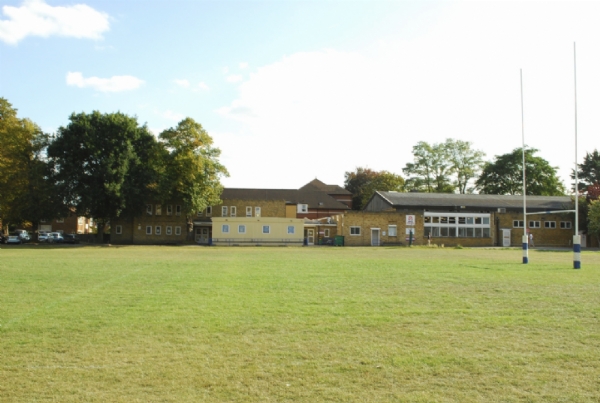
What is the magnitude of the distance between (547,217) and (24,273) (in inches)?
2529

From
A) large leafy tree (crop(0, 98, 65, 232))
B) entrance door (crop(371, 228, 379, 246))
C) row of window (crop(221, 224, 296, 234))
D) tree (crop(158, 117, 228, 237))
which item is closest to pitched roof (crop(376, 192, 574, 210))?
entrance door (crop(371, 228, 379, 246))

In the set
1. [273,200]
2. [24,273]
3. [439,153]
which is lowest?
[24,273]

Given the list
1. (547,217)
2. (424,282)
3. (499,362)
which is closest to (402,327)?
(499,362)

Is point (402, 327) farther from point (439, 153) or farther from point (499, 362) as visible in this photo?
point (439, 153)

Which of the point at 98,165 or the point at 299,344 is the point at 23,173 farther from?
the point at 299,344

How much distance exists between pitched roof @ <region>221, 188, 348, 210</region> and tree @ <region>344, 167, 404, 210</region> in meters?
8.17

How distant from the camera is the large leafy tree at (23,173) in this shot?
58.0m

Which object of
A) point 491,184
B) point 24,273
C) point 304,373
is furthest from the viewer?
point 491,184

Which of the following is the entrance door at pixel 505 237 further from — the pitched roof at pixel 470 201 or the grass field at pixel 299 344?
the grass field at pixel 299 344

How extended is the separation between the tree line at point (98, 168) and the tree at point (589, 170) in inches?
2297

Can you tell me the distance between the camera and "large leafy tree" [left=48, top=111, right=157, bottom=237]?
5762 cm

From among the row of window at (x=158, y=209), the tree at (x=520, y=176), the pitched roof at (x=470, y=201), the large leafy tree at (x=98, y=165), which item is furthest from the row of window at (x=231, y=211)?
the tree at (x=520, y=176)

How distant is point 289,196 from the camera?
3374 inches

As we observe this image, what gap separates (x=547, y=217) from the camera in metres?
67.6
